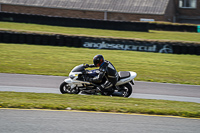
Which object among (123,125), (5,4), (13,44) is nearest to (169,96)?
(123,125)

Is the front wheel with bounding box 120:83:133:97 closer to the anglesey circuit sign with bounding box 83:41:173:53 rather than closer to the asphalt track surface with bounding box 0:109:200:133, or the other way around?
the asphalt track surface with bounding box 0:109:200:133

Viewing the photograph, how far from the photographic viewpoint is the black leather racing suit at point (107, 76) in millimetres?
10305

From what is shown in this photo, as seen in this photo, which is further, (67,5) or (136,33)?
(67,5)

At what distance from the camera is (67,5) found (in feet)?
136

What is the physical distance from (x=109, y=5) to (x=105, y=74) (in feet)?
103

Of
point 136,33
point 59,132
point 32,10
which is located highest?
point 32,10

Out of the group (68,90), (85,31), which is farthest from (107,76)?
(85,31)

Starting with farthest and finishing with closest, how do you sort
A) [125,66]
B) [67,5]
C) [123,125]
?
[67,5]
[125,66]
[123,125]

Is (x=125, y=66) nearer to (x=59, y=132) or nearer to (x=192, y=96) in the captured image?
(x=192, y=96)

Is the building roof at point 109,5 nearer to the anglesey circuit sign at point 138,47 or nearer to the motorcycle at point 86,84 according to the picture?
the anglesey circuit sign at point 138,47

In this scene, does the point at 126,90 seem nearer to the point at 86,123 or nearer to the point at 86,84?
the point at 86,84

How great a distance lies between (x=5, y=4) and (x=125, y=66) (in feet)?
96.1

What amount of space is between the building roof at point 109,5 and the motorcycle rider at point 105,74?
1190 inches

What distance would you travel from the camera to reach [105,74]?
34.4 ft
